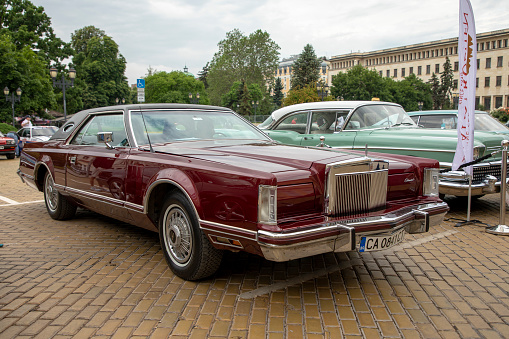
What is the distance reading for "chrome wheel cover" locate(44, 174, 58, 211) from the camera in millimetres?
6215

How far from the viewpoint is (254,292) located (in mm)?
3648

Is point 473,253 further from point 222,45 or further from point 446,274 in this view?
point 222,45

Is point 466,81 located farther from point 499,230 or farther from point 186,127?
point 186,127

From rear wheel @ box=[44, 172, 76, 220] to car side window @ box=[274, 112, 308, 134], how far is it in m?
4.34

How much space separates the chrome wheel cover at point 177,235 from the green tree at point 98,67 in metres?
54.9

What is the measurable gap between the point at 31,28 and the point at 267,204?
1989 inches

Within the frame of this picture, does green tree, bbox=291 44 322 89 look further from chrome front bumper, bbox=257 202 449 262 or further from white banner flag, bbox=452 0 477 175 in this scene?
chrome front bumper, bbox=257 202 449 262

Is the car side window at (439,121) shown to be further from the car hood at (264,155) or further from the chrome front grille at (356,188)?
the chrome front grille at (356,188)

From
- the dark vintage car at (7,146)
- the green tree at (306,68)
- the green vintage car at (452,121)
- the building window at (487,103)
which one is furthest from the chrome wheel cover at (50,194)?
the building window at (487,103)

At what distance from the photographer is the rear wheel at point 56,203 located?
6117 millimetres

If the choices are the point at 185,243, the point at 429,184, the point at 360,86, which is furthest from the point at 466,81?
the point at 360,86

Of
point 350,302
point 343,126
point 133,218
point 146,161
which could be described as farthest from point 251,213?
point 343,126

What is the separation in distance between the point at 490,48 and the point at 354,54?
113 ft

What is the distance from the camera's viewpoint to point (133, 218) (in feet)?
14.6
